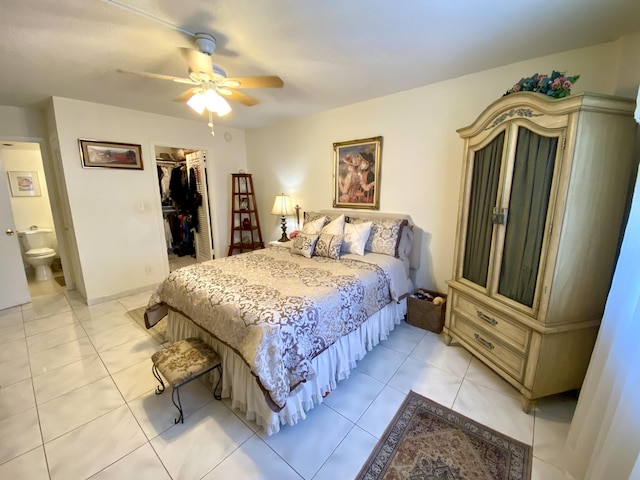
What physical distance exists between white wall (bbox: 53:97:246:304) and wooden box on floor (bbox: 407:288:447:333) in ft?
11.4

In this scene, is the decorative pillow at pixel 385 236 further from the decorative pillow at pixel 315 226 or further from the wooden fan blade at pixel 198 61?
the wooden fan blade at pixel 198 61

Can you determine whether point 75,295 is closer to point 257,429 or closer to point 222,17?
point 257,429

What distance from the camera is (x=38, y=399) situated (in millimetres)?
1820

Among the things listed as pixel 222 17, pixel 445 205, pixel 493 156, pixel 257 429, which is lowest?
pixel 257 429

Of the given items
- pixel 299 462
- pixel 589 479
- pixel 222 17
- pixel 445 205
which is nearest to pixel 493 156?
pixel 445 205

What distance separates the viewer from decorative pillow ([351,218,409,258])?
269 centimetres

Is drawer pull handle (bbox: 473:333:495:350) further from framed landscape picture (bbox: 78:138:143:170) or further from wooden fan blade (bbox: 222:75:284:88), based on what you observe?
framed landscape picture (bbox: 78:138:143:170)

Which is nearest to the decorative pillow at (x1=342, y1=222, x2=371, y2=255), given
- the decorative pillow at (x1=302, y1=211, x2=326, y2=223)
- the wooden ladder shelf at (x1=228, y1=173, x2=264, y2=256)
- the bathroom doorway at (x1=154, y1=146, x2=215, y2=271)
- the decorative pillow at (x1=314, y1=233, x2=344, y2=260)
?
the decorative pillow at (x1=314, y1=233, x2=344, y2=260)

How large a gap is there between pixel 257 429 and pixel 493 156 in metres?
2.40

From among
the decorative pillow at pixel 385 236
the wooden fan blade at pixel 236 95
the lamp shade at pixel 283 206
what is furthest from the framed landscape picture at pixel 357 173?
the wooden fan blade at pixel 236 95

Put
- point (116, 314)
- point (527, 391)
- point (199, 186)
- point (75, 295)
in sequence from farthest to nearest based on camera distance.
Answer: point (199, 186) → point (75, 295) → point (116, 314) → point (527, 391)

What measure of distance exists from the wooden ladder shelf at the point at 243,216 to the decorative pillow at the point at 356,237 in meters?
2.25

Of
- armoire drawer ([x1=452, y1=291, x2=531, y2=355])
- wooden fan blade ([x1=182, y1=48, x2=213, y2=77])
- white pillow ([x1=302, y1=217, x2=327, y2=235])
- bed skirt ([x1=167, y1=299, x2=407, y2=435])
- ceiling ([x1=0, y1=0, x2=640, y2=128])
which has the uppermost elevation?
ceiling ([x1=0, y1=0, x2=640, y2=128])

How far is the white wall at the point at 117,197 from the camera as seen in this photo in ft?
9.81
